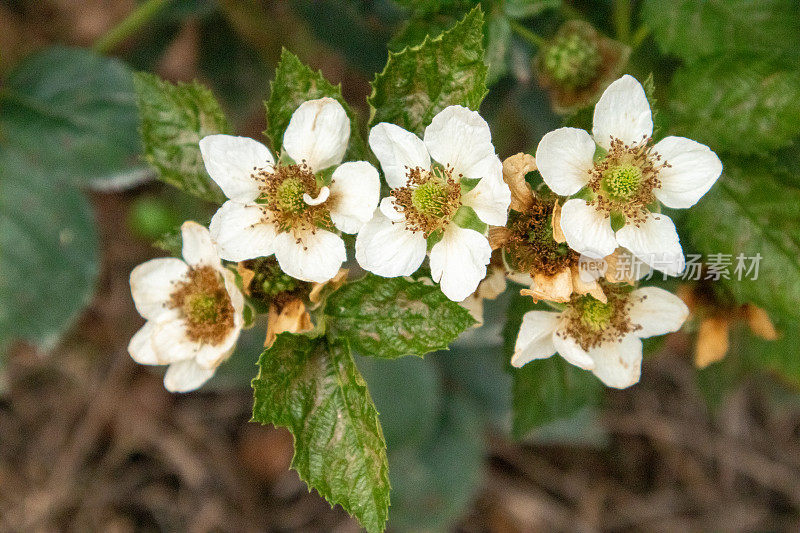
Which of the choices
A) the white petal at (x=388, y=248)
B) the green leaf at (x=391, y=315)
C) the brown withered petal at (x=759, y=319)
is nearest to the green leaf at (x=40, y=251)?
the green leaf at (x=391, y=315)

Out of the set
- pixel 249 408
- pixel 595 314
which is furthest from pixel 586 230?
pixel 249 408

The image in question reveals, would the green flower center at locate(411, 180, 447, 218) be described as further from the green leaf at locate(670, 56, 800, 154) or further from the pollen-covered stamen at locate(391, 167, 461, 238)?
the green leaf at locate(670, 56, 800, 154)

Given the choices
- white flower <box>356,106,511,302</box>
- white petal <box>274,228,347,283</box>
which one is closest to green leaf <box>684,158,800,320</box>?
white flower <box>356,106,511,302</box>

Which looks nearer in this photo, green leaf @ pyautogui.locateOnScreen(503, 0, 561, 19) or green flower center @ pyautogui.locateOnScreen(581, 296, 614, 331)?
green flower center @ pyautogui.locateOnScreen(581, 296, 614, 331)

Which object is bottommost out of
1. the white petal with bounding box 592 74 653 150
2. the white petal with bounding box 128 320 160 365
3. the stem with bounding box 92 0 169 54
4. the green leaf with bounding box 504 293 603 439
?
the green leaf with bounding box 504 293 603 439

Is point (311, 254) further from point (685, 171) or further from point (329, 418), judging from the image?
point (685, 171)

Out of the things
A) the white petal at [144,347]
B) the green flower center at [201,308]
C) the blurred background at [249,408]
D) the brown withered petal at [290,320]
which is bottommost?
the blurred background at [249,408]

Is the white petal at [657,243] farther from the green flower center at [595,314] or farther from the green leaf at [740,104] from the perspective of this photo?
the green leaf at [740,104]
